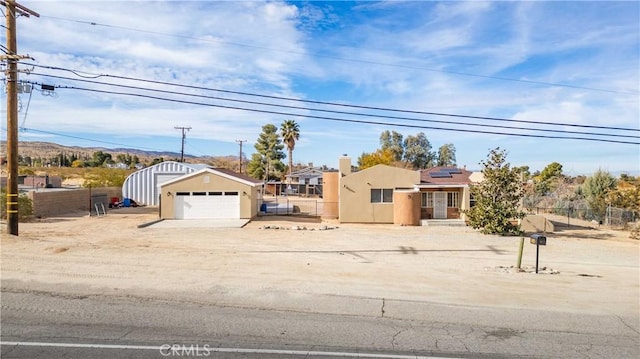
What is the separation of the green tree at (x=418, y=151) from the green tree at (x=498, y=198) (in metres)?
63.7

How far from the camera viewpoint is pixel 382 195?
1201 inches

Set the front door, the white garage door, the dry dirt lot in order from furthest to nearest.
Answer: the front door, the white garage door, the dry dirt lot

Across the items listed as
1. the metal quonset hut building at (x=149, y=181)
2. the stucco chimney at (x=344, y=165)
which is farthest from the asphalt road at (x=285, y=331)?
the metal quonset hut building at (x=149, y=181)

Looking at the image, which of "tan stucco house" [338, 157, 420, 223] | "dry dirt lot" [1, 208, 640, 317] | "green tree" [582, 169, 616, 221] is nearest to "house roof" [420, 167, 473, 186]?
"tan stucco house" [338, 157, 420, 223]

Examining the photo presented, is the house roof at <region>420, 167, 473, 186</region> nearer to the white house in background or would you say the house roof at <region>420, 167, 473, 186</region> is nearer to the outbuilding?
the outbuilding

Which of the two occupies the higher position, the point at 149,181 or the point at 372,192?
the point at 149,181

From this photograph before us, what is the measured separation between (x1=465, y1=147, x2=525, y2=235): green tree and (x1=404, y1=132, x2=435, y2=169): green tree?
6374cm

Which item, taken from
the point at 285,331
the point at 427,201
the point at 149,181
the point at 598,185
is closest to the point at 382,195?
the point at 427,201

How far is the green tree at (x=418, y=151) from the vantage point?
294ft

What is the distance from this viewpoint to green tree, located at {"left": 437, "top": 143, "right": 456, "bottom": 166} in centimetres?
9406

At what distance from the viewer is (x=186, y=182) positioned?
30.4 meters

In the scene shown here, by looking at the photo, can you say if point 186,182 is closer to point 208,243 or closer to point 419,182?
point 208,243

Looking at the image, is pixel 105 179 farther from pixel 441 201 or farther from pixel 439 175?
pixel 441 201

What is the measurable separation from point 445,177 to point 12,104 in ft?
83.3
